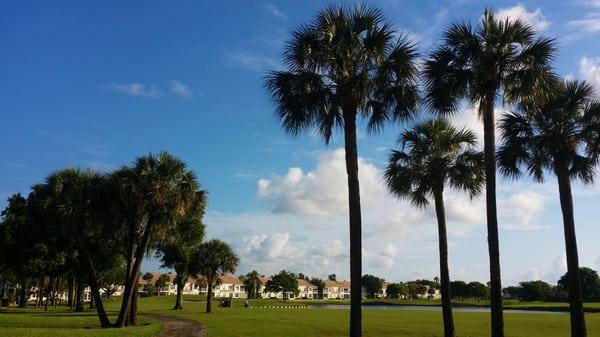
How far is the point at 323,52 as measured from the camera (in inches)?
625

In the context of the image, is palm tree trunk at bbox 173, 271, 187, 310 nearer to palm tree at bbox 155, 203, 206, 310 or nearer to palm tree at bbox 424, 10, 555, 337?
palm tree at bbox 155, 203, 206, 310

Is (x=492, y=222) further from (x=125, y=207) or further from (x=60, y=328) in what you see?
(x=60, y=328)

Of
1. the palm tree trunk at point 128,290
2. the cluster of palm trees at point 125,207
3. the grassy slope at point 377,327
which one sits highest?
the cluster of palm trees at point 125,207

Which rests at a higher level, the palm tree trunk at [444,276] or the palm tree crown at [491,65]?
the palm tree crown at [491,65]

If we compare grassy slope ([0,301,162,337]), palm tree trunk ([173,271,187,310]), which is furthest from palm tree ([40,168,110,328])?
palm tree trunk ([173,271,187,310])

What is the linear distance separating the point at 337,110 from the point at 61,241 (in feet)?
120

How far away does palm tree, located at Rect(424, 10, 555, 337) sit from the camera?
1709 centimetres

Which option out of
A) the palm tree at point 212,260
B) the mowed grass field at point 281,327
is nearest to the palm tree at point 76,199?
the mowed grass field at point 281,327

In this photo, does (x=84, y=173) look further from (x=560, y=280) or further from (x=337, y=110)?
(x=560, y=280)

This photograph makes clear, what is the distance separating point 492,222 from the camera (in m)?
16.6

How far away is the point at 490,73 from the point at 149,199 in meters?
18.9

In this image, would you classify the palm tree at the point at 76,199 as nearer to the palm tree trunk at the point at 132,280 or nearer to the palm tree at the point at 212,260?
the palm tree trunk at the point at 132,280

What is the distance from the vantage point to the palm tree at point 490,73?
17.1 m

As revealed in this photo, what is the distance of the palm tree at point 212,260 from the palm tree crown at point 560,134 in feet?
140
